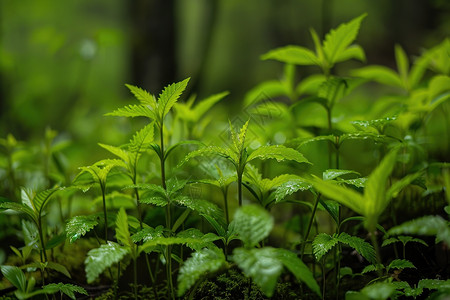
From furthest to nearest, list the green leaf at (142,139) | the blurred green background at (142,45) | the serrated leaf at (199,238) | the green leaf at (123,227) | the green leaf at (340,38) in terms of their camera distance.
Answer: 1. the blurred green background at (142,45)
2. the green leaf at (340,38)
3. the green leaf at (142,139)
4. the serrated leaf at (199,238)
5. the green leaf at (123,227)

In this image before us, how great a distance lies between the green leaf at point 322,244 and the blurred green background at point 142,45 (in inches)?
29.4

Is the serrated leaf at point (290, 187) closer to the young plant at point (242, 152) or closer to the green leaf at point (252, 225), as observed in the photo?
the young plant at point (242, 152)

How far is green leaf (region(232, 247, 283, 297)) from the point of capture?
2.31 feet

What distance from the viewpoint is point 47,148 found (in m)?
1.80

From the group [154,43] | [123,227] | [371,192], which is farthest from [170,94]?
[154,43]

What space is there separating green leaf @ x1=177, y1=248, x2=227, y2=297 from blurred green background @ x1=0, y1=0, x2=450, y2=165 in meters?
0.84

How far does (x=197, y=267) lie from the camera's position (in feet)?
2.60

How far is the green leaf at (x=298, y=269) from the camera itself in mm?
751

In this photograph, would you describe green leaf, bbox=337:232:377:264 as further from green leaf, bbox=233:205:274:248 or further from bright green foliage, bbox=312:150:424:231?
green leaf, bbox=233:205:274:248

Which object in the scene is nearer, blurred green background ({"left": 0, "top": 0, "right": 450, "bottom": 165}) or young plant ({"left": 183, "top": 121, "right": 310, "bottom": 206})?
young plant ({"left": 183, "top": 121, "right": 310, "bottom": 206})

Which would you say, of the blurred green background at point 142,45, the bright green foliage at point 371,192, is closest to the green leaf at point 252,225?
the bright green foliage at point 371,192

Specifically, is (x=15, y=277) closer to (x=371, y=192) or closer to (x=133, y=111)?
(x=133, y=111)

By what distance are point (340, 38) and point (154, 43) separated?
269 centimetres

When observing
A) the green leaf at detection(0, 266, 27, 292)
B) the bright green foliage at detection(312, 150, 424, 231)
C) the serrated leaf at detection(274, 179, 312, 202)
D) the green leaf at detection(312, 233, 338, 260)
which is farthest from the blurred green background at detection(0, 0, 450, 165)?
the green leaf at detection(0, 266, 27, 292)
